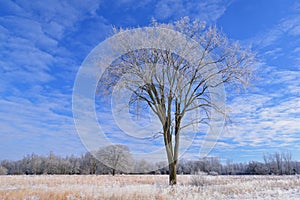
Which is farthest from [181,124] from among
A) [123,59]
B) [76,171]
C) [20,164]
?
[20,164]

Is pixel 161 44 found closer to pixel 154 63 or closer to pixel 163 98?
pixel 154 63

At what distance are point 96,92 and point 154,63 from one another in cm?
398

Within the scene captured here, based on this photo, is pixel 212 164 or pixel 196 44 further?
pixel 212 164

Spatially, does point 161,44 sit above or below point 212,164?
above

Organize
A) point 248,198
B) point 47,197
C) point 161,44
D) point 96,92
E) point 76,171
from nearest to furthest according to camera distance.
Answer: point 47,197 < point 248,198 < point 161,44 < point 96,92 < point 76,171

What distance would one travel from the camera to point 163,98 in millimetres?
15242

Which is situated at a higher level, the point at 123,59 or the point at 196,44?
the point at 196,44

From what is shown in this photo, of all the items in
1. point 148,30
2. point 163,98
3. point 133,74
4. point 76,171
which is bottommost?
point 76,171

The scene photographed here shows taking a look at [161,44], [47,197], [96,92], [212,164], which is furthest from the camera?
[212,164]

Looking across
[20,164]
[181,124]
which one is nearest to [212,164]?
[20,164]

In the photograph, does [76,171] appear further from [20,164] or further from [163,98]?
[163,98]

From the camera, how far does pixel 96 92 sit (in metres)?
15.5

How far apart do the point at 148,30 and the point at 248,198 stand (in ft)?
34.1

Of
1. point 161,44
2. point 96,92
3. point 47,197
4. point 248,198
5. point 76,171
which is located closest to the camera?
point 47,197
